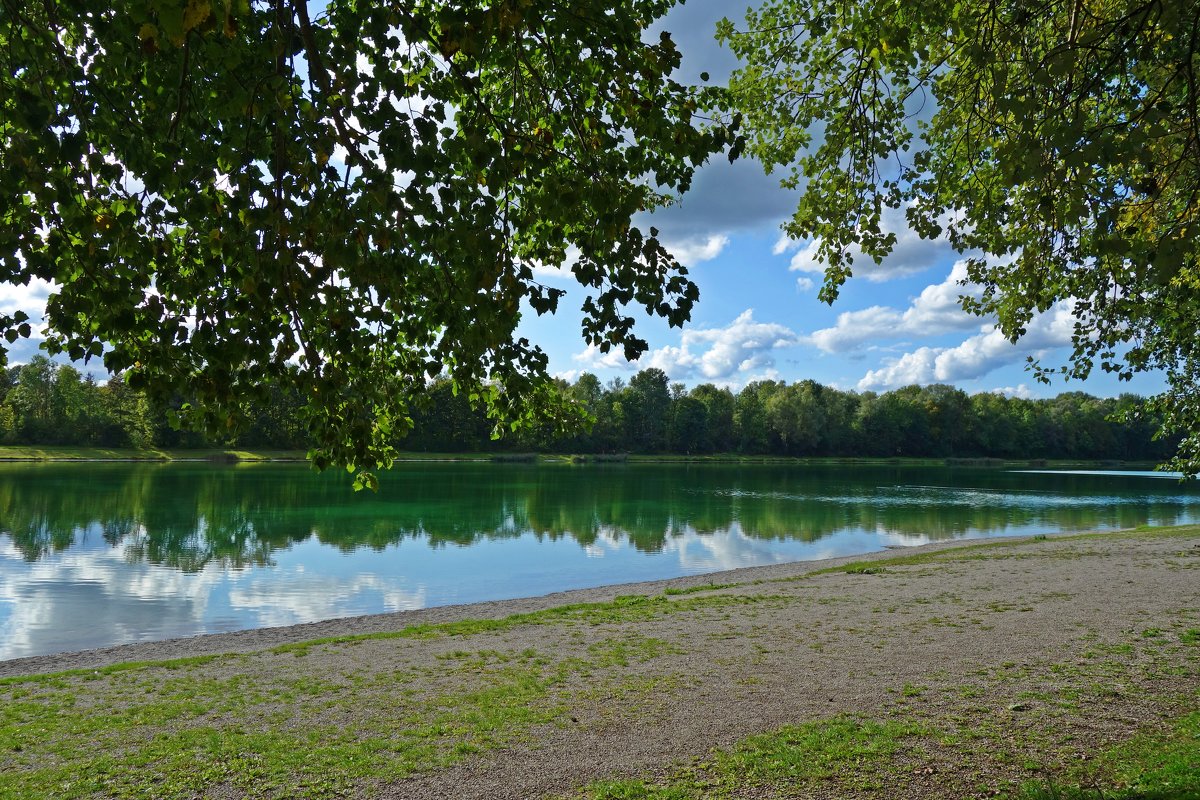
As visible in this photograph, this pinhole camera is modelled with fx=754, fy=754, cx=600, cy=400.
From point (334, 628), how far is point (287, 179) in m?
12.7

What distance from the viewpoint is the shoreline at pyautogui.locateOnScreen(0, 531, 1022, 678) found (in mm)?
12945

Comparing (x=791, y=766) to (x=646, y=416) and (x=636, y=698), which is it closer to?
(x=636, y=698)

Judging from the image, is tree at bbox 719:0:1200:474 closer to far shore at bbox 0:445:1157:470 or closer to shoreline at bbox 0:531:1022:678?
shoreline at bbox 0:531:1022:678

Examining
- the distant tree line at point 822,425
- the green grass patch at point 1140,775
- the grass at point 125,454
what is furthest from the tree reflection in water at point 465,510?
the distant tree line at point 822,425

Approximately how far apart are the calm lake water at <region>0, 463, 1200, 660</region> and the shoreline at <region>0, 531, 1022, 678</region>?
1.37m

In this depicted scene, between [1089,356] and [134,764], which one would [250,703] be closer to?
[134,764]

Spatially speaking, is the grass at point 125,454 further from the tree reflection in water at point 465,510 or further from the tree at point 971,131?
the tree at point 971,131

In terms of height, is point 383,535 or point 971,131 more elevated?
point 971,131

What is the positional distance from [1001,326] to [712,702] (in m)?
6.47

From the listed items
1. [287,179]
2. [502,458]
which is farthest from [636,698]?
[502,458]

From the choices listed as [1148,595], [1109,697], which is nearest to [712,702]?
[1109,697]

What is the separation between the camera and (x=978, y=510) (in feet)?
147

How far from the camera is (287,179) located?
16.1ft

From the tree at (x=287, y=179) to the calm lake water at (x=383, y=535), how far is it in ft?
42.5
